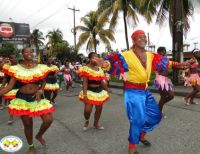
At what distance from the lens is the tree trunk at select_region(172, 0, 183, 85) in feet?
51.0

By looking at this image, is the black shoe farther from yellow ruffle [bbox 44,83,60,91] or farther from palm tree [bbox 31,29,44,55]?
palm tree [bbox 31,29,44,55]

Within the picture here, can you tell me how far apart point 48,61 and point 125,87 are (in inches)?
221

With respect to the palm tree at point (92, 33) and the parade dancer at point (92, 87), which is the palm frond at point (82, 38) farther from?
the parade dancer at point (92, 87)

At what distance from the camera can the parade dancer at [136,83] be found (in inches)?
200

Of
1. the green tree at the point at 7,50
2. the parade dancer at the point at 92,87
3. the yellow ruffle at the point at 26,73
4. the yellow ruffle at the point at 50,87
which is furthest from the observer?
the green tree at the point at 7,50

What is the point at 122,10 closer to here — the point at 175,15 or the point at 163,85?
the point at 175,15

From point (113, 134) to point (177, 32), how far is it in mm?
10359

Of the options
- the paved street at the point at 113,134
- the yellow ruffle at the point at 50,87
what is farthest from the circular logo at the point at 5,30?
the paved street at the point at 113,134

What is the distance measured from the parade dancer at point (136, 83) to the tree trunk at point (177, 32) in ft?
35.8

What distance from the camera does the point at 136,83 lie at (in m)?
5.14

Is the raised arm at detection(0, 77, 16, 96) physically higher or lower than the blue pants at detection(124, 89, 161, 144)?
higher

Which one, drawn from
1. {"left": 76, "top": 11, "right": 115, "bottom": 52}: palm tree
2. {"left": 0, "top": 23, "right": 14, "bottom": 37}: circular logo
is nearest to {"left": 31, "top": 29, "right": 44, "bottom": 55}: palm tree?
{"left": 0, "top": 23, "right": 14, "bottom": 37}: circular logo

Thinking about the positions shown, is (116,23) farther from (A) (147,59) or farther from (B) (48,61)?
(A) (147,59)

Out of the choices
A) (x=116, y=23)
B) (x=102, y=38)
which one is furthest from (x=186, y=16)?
(x=102, y=38)
